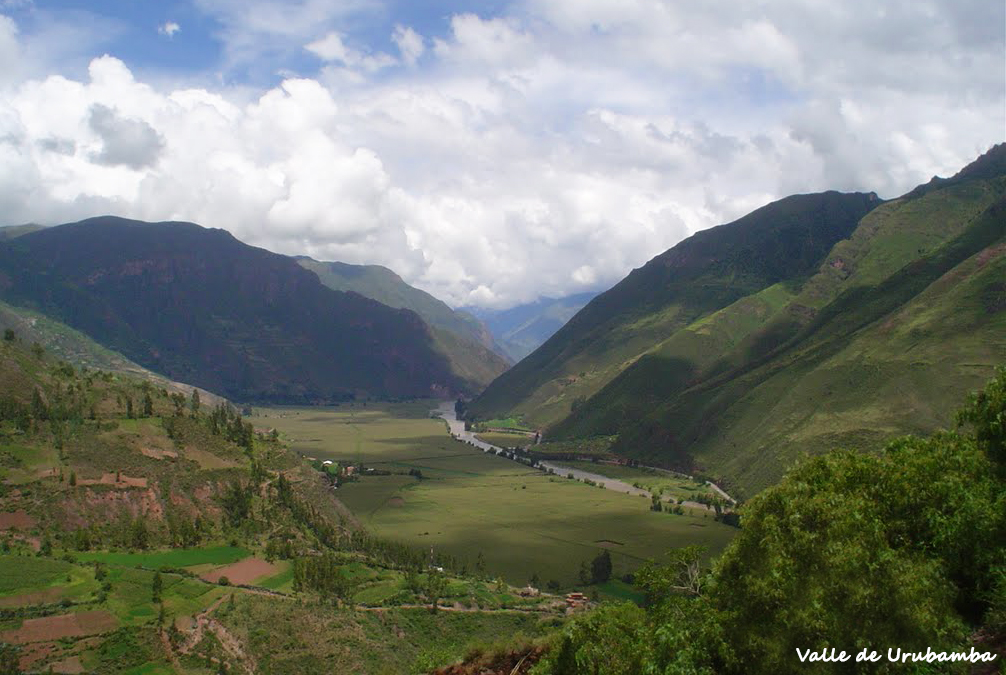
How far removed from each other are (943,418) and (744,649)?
14451 centimetres

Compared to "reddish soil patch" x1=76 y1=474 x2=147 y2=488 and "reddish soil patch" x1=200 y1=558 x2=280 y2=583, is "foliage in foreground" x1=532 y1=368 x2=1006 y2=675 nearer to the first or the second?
"reddish soil patch" x1=200 y1=558 x2=280 y2=583

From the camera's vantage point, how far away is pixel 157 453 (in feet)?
395

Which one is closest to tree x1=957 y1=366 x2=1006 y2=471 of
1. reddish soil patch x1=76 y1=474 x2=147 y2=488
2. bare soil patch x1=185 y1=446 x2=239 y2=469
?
reddish soil patch x1=76 y1=474 x2=147 y2=488

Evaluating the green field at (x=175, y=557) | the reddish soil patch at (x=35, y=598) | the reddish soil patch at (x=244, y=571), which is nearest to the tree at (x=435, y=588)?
the reddish soil patch at (x=244, y=571)

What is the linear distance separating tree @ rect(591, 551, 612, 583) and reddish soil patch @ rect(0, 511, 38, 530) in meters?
87.3

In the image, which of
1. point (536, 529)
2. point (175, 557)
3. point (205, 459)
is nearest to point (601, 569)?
point (536, 529)

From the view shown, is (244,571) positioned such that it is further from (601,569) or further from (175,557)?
(601,569)

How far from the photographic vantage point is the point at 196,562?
94625 millimetres

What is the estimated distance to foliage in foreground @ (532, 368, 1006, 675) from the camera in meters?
24.5

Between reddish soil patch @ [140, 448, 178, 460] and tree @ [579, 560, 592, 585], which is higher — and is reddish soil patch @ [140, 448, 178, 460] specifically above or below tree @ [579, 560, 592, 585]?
above

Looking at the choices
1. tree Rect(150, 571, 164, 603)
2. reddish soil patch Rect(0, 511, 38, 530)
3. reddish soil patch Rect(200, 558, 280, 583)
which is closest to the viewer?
tree Rect(150, 571, 164, 603)

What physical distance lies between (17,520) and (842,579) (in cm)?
10724

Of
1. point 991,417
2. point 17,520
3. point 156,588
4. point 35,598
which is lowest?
point 156,588

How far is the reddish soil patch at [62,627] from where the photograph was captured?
6719cm
